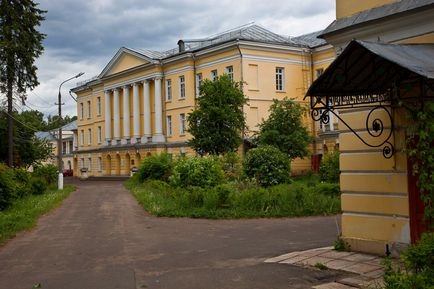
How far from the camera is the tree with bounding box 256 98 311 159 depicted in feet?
123

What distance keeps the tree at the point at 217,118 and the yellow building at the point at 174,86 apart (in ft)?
34.7

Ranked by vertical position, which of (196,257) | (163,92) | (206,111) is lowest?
(196,257)

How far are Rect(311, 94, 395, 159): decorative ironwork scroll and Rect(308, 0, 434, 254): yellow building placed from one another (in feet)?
0.05

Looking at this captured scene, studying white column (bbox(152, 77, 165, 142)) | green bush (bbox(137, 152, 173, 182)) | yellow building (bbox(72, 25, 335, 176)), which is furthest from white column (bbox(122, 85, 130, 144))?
green bush (bbox(137, 152, 173, 182))

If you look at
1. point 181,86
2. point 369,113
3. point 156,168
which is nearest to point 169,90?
point 181,86

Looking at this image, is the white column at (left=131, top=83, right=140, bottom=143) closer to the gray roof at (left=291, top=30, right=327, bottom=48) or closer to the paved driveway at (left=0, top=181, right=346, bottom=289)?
the gray roof at (left=291, top=30, right=327, bottom=48)

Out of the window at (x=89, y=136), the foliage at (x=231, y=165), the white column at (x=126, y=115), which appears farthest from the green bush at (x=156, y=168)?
the window at (x=89, y=136)

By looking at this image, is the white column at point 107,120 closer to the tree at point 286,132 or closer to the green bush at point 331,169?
the tree at point 286,132

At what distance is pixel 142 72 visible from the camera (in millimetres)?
57625

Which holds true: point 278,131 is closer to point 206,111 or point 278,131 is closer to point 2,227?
point 206,111

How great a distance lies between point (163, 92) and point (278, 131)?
68.1 ft

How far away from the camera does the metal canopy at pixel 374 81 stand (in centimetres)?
697

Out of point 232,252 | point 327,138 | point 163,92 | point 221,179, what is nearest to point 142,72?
point 163,92

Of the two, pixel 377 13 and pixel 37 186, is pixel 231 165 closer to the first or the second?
pixel 37 186
